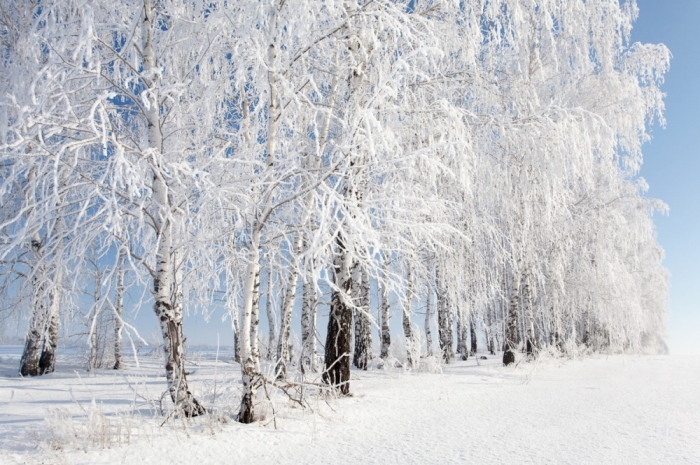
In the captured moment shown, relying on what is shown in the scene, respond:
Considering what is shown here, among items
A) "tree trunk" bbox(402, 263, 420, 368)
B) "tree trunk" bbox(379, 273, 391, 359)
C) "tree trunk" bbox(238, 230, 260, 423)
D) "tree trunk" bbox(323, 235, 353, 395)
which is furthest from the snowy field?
"tree trunk" bbox(379, 273, 391, 359)

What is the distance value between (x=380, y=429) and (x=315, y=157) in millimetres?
4121

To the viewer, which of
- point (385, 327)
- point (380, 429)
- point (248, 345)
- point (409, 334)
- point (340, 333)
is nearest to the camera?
point (380, 429)

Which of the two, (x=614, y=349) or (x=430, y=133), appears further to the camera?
(x=614, y=349)

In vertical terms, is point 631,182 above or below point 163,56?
above

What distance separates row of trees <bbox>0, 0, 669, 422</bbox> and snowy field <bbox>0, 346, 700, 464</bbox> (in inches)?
21.2

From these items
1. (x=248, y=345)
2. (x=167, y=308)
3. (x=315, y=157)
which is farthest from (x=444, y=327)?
(x=167, y=308)

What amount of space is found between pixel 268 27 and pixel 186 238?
2400 mm

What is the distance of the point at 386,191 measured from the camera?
14.2ft

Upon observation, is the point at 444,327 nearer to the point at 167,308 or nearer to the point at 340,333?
the point at 340,333

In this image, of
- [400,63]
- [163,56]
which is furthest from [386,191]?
[163,56]

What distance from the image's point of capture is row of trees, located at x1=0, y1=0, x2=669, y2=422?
3.92 m

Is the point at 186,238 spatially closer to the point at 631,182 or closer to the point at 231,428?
the point at 231,428

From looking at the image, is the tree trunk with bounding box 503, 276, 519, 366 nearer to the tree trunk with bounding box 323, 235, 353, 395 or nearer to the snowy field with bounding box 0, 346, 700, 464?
the snowy field with bounding box 0, 346, 700, 464

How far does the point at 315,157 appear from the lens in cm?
686
